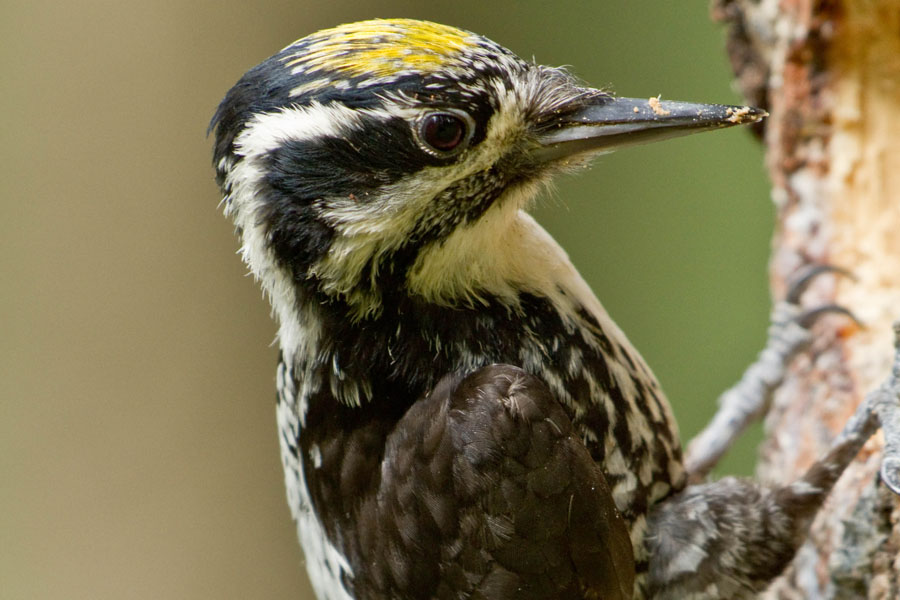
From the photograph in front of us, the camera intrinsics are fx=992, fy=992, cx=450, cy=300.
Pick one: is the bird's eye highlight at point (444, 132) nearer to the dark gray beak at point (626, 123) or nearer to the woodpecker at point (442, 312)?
the woodpecker at point (442, 312)

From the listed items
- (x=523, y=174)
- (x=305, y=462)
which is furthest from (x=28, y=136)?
(x=523, y=174)

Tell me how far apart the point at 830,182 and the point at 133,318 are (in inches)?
83.4

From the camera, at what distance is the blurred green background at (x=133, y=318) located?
9.75 ft

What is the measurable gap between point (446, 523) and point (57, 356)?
76.4 inches

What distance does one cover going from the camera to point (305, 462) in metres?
1.91

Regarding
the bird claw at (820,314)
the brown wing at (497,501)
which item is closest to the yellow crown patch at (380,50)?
the brown wing at (497,501)

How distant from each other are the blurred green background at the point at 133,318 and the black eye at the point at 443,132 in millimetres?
1638

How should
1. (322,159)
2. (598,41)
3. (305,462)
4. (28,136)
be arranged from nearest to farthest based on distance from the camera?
(322,159), (305,462), (28,136), (598,41)

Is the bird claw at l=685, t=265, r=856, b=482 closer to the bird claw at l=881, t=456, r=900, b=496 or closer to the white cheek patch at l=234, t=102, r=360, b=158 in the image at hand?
the bird claw at l=881, t=456, r=900, b=496

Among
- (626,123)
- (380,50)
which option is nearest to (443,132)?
(380,50)

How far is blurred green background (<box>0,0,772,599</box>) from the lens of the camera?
117 inches

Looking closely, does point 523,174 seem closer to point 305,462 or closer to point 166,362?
point 305,462

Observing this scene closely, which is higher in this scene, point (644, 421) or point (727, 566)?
point (644, 421)

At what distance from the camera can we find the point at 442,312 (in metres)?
1.75
